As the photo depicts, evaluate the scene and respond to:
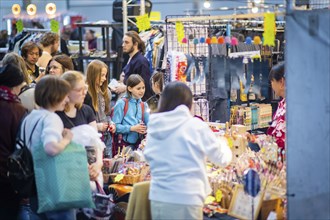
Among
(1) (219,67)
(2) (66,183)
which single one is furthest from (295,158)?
(1) (219,67)

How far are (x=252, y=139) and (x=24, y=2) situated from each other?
238 inches

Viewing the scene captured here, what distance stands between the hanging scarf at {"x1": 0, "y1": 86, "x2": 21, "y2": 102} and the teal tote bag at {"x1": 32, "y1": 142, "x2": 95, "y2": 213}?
552 millimetres

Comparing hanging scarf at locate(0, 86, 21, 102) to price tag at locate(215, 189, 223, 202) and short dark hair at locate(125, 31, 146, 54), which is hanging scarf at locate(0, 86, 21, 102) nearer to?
price tag at locate(215, 189, 223, 202)

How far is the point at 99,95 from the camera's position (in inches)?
263

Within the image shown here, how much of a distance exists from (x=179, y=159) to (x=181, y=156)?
23 millimetres

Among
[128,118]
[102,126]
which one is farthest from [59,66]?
[128,118]

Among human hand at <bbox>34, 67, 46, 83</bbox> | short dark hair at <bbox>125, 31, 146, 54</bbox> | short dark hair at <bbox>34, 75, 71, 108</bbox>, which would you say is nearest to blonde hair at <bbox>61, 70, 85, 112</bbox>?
short dark hair at <bbox>34, 75, 71, 108</bbox>

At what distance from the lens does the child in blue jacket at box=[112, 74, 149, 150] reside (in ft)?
22.5

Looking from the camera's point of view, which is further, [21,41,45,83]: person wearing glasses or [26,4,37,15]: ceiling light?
[26,4,37,15]: ceiling light

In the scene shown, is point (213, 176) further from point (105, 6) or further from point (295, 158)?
point (105, 6)

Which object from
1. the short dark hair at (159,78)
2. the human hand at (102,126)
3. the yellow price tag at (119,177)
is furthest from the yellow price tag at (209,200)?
the short dark hair at (159,78)

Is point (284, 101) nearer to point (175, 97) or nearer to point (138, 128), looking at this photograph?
point (175, 97)

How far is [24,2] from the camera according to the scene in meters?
10.5

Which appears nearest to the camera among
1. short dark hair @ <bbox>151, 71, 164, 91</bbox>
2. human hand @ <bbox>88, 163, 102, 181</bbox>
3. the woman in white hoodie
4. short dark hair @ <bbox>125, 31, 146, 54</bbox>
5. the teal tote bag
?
the woman in white hoodie
